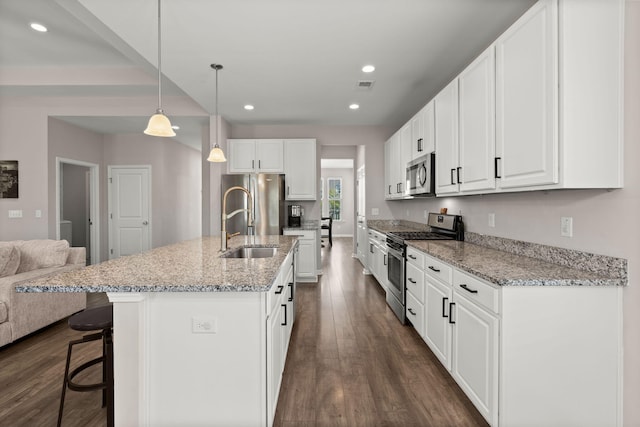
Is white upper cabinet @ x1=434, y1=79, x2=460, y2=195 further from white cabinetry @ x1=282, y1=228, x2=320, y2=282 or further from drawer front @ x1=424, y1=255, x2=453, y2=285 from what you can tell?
white cabinetry @ x1=282, y1=228, x2=320, y2=282

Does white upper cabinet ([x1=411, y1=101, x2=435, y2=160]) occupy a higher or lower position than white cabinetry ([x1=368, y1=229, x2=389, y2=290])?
higher

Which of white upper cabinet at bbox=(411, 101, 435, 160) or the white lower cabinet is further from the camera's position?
white upper cabinet at bbox=(411, 101, 435, 160)

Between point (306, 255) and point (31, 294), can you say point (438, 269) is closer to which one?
point (306, 255)

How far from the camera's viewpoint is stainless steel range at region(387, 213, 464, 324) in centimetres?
316

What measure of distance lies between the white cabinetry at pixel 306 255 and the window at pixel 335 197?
278 inches

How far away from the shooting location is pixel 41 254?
327 centimetres

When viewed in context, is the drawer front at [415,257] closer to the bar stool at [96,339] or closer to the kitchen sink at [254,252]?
the kitchen sink at [254,252]

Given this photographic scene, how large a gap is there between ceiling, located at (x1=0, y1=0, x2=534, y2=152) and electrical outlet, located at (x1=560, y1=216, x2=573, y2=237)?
1.49m

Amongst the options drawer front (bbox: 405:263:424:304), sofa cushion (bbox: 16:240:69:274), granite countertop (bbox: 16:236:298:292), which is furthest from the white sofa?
drawer front (bbox: 405:263:424:304)

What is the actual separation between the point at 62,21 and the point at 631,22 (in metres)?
4.30

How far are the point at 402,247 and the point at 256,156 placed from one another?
9.98 feet

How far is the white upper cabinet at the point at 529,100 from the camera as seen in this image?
5.11 ft

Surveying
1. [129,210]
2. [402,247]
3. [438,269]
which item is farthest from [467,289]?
[129,210]

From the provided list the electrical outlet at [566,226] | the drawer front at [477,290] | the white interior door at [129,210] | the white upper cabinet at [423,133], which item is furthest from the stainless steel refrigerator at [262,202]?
the electrical outlet at [566,226]
